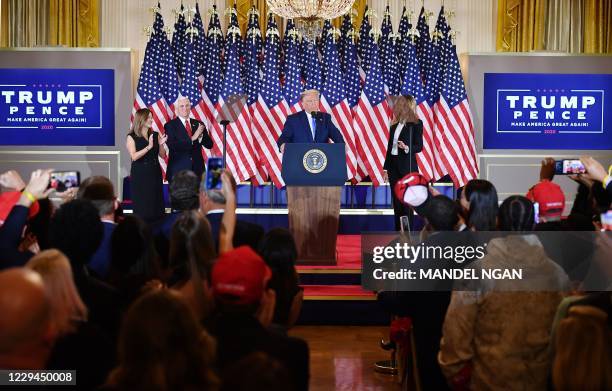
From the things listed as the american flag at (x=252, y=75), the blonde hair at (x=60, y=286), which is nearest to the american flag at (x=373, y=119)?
the american flag at (x=252, y=75)

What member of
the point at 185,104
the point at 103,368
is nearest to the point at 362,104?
the point at 185,104

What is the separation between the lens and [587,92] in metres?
11.8

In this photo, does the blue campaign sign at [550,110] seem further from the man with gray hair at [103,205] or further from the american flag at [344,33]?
the man with gray hair at [103,205]

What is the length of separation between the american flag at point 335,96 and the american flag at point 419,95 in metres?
0.82

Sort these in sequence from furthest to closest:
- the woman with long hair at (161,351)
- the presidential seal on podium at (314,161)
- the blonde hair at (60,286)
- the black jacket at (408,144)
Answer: the black jacket at (408,144) < the presidential seal on podium at (314,161) < the blonde hair at (60,286) < the woman with long hair at (161,351)

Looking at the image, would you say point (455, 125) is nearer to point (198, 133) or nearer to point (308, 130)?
point (308, 130)

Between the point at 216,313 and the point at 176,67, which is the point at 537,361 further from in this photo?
the point at 176,67

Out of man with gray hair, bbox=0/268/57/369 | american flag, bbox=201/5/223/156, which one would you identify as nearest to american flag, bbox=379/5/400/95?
american flag, bbox=201/5/223/156

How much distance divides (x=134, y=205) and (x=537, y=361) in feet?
20.9

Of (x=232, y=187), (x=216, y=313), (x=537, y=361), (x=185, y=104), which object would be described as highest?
(x=185, y=104)

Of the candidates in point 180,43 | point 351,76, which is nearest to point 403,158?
point 351,76

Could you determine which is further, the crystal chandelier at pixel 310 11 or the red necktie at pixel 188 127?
the red necktie at pixel 188 127

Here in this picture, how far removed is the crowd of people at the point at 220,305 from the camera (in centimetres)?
232

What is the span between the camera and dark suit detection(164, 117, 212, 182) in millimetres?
9805
